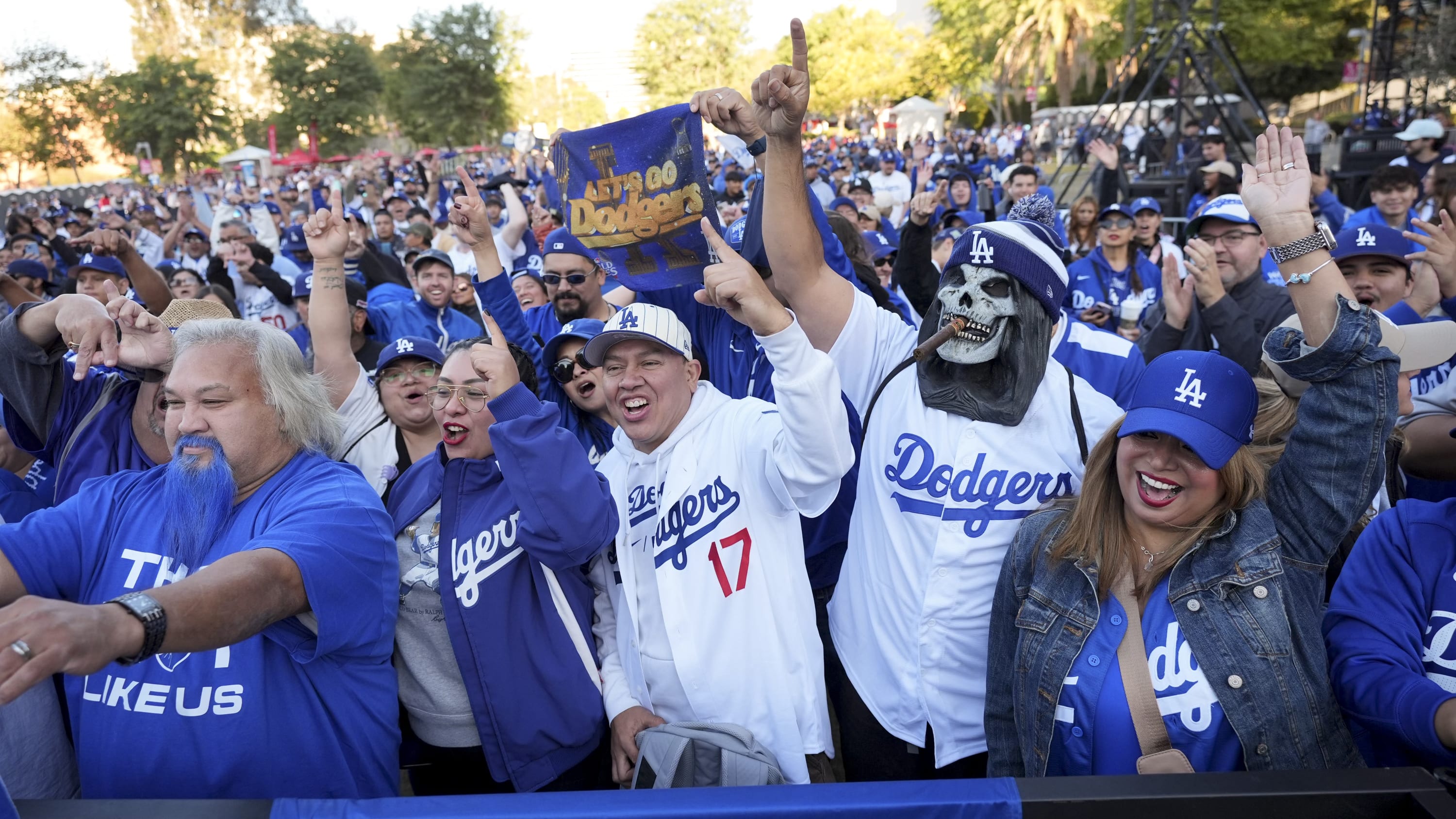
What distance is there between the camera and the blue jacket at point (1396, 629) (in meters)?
1.83

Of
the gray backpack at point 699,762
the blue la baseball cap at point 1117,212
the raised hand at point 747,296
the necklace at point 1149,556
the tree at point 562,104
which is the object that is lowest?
the gray backpack at point 699,762

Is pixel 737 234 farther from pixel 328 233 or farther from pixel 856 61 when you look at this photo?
pixel 856 61

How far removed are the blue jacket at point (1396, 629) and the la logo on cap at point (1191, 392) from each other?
0.48m

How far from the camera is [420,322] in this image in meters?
5.89

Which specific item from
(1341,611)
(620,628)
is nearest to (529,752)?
(620,628)

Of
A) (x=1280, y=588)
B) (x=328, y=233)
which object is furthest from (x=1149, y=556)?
(x=328, y=233)

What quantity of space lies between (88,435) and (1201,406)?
9.60 ft

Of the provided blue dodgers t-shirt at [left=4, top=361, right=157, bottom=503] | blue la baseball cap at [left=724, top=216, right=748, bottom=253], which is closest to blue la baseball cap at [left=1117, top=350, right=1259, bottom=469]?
blue la baseball cap at [left=724, top=216, right=748, bottom=253]

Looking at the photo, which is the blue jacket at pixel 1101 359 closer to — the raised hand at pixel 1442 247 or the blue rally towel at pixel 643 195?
the raised hand at pixel 1442 247

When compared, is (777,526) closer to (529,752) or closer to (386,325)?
(529,752)

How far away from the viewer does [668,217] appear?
336cm

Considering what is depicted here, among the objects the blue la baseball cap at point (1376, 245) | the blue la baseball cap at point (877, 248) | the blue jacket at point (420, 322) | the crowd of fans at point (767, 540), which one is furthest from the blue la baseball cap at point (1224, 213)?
the blue jacket at point (420, 322)

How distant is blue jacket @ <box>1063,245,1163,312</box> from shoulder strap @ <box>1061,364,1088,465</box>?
12.0ft

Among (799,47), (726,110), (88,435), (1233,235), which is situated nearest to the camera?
(799,47)
